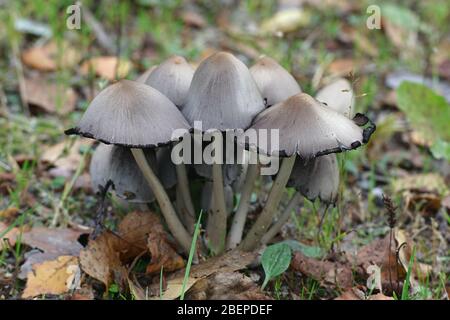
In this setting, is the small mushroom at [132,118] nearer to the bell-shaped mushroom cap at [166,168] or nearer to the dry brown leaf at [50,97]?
the bell-shaped mushroom cap at [166,168]

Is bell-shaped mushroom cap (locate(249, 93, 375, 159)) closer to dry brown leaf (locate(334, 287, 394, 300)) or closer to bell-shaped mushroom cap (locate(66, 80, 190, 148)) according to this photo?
bell-shaped mushroom cap (locate(66, 80, 190, 148))

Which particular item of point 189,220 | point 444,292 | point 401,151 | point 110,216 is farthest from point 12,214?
point 401,151

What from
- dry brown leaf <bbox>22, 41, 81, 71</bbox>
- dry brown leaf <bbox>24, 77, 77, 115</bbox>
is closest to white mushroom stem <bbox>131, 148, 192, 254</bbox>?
dry brown leaf <bbox>24, 77, 77, 115</bbox>

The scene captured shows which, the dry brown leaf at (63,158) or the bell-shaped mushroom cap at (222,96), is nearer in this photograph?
the bell-shaped mushroom cap at (222,96)

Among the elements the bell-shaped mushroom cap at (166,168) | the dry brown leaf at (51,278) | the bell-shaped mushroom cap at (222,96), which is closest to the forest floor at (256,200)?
the dry brown leaf at (51,278)

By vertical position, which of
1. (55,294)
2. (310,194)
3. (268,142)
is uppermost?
(268,142)

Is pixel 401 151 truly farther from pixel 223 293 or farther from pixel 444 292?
pixel 223 293

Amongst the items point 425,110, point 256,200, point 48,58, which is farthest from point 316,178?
point 48,58
